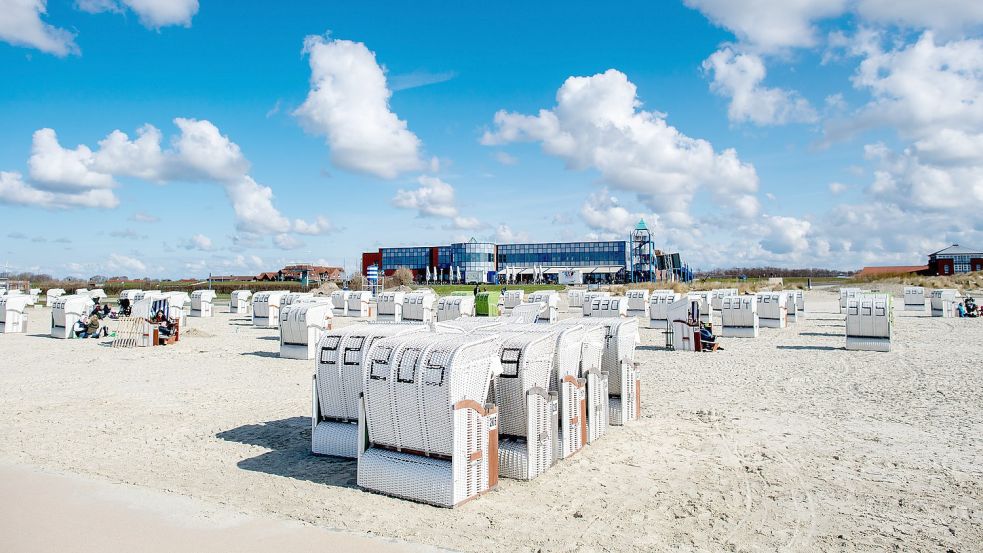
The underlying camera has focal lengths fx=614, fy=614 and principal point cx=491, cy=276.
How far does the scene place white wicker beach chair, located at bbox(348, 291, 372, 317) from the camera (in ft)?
130

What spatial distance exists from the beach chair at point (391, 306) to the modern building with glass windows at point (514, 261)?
2546 inches

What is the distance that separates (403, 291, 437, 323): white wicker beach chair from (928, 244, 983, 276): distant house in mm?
90199

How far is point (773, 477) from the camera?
7680 mm

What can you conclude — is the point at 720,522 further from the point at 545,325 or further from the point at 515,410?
the point at 545,325

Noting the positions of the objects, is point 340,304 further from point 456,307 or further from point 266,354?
point 266,354

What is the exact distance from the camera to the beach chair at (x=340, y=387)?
324 inches

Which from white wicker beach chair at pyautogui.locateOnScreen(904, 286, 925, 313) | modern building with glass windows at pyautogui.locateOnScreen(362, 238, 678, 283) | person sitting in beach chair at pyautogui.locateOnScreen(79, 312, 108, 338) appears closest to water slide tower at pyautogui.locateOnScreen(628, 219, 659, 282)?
modern building with glass windows at pyautogui.locateOnScreen(362, 238, 678, 283)

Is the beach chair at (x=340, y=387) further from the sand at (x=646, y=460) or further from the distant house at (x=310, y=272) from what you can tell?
the distant house at (x=310, y=272)

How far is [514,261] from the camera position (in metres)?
107

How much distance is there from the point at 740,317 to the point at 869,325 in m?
5.39

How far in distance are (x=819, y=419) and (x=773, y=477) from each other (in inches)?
149

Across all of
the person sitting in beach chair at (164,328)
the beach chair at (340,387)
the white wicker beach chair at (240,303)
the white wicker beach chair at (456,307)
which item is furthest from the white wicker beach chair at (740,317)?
the white wicker beach chair at (240,303)

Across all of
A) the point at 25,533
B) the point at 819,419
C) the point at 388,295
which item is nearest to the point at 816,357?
the point at 819,419

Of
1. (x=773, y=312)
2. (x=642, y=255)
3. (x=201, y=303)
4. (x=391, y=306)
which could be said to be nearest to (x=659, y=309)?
(x=773, y=312)
